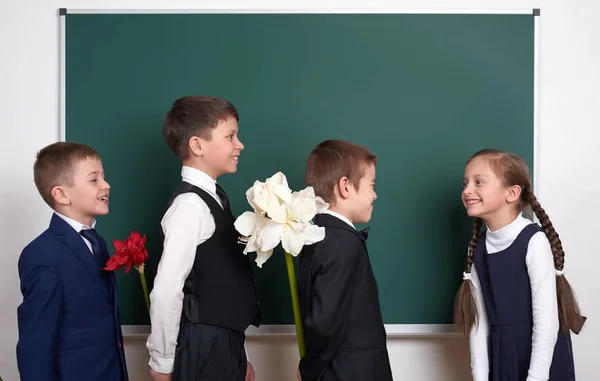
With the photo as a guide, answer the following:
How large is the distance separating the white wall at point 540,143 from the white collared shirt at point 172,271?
2.54 feet

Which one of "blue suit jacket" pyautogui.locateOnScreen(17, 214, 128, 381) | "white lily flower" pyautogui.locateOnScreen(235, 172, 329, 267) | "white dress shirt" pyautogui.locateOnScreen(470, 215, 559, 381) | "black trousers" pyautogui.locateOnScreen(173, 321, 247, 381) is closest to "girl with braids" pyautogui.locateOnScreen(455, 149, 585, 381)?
"white dress shirt" pyautogui.locateOnScreen(470, 215, 559, 381)

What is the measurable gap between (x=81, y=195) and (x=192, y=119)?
424mm

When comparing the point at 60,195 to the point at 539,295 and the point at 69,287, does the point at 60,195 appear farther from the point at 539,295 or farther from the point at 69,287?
the point at 539,295

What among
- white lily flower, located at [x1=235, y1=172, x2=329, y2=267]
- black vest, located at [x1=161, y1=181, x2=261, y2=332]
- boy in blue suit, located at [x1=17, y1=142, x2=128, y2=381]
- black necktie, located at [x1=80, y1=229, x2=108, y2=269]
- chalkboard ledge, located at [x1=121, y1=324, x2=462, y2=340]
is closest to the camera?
white lily flower, located at [x1=235, y1=172, x2=329, y2=267]

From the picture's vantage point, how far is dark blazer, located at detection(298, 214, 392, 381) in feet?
5.49

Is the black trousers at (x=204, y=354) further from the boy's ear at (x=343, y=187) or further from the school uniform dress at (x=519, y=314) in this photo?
the school uniform dress at (x=519, y=314)

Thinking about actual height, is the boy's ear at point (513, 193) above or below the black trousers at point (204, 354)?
above

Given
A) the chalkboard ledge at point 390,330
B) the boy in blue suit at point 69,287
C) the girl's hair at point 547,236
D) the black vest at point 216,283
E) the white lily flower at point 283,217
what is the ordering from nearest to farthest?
1. the white lily flower at point 283,217
2. the boy in blue suit at point 69,287
3. the black vest at point 216,283
4. the girl's hair at point 547,236
5. the chalkboard ledge at point 390,330

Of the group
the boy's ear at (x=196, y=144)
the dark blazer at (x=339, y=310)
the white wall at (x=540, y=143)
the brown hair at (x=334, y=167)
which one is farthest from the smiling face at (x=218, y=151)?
the white wall at (x=540, y=143)

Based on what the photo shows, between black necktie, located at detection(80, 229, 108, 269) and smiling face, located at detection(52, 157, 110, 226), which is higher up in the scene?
smiling face, located at detection(52, 157, 110, 226)

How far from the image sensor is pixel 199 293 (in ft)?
5.84

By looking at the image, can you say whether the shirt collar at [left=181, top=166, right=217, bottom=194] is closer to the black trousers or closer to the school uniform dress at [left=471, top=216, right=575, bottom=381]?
the black trousers

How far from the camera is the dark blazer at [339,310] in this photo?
167 centimetres

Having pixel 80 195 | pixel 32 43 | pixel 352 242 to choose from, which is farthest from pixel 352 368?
pixel 32 43
